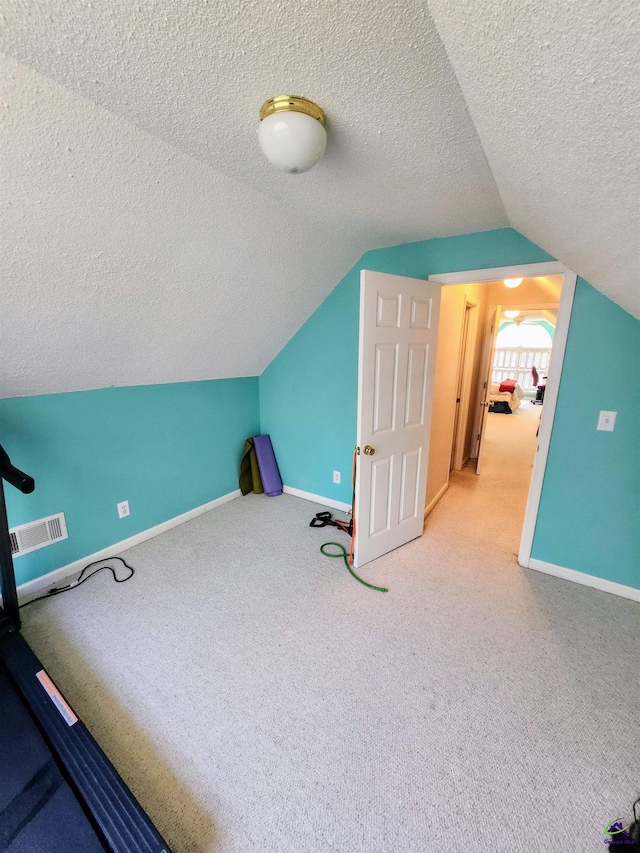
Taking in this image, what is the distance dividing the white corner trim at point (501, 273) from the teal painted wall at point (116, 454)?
196 cm

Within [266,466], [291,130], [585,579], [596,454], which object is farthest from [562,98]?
[266,466]

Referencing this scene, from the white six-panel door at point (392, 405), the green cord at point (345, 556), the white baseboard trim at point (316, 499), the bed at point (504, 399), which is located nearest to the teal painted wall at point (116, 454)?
the white baseboard trim at point (316, 499)

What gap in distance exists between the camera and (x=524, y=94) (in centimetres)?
68

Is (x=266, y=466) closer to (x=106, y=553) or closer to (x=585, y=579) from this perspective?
(x=106, y=553)

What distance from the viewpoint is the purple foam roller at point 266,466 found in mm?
3451

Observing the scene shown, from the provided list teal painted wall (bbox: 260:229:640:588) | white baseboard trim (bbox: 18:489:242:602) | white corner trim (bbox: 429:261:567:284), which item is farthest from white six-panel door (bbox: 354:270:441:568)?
white baseboard trim (bbox: 18:489:242:602)

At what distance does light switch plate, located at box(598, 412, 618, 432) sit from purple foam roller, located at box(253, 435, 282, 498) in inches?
102

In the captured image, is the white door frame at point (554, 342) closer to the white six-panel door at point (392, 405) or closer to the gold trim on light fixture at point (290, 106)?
the white six-panel door at point (392, 405)

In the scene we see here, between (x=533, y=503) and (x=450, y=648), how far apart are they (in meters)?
1.12

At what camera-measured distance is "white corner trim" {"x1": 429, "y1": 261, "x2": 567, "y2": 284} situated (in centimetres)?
204

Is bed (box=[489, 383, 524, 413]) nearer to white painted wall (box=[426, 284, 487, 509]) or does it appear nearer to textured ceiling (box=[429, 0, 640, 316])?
white painted wall (box=[426, 284, 487, 509])

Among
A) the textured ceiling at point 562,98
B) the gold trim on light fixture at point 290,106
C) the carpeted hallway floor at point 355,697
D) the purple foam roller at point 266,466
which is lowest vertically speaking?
the carpeted hallway floor at point 355,697

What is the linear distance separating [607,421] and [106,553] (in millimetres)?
3353

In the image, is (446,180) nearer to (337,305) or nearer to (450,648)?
(337,305)
